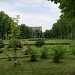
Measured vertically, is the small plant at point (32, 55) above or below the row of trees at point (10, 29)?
below

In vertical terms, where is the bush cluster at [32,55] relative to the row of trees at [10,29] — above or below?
below

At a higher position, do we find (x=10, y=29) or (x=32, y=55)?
(x=10, y=29)

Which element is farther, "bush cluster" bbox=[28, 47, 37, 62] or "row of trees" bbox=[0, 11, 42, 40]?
"bush cluster" bbox=[28, 47, 37, 62]

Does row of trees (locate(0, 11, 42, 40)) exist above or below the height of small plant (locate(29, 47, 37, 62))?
above

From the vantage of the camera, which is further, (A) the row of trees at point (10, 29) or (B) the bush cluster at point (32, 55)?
(B) the bush cluster at point (32, 55)

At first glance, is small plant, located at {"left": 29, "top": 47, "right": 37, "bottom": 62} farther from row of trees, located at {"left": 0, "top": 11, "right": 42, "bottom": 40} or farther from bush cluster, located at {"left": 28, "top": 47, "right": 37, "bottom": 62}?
row of trees, located at {"left": 0, "top": 11, "right": 42, "bottom": 40}

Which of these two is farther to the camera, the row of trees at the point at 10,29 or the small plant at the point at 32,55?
the small plant at the point at 32,55

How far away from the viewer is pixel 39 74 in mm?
13125

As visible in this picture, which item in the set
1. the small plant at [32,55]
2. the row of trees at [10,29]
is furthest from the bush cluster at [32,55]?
the row of trees at [10,29]

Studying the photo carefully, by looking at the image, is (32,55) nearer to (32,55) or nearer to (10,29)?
(32,55)

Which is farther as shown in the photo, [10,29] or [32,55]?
[32,55]

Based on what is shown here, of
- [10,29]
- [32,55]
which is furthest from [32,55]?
[10,29]

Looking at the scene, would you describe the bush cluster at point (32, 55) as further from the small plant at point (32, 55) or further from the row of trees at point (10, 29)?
the row of trees at point (10, 29)

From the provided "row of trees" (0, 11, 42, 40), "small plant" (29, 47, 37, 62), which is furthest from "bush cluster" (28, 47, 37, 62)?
"row of trees" (0, 11, 42, 40)
